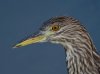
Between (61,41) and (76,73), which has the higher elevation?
(61,41)

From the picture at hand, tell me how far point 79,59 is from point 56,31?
312mm

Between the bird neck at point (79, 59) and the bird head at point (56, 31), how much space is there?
88 millimetres

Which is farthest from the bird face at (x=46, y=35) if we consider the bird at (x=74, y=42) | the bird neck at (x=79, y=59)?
the bird neck at (x=79, y=59)

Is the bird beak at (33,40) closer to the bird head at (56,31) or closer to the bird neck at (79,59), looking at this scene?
the bird head at (56,31)

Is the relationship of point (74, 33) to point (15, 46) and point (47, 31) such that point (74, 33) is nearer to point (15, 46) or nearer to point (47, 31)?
point (47, 31)

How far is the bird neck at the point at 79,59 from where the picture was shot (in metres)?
2.96

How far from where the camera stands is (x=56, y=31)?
3.04m

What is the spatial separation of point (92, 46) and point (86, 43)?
0.07 m

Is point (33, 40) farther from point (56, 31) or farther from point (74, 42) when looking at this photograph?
point (74, 42)

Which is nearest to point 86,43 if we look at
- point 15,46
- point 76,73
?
point 76,73

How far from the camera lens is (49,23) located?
304cm

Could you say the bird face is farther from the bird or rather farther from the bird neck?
the bird neck

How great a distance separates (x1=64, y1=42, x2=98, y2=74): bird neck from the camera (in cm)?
296

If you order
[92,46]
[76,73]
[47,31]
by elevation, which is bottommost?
[76,73]
